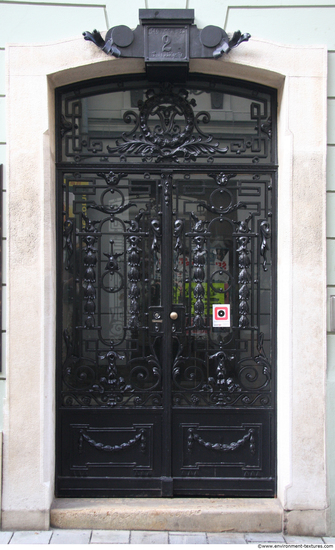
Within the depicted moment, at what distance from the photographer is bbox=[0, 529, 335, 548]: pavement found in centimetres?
354

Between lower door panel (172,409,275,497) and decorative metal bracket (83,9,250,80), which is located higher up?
decorative metal bracket (83,9,250,80)

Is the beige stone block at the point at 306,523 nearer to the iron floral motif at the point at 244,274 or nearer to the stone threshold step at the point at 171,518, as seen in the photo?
the stone threshold step at the point at 171,518

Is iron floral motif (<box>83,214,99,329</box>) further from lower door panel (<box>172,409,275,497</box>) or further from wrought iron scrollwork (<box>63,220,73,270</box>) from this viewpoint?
lower door panel (<box>172,409,275,497</box>)

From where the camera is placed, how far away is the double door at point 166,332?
3959 mm

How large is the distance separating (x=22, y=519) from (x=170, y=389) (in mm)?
1679

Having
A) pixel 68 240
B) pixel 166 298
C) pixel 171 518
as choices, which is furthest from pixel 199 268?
pixel 171 518

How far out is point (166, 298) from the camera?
13.1ft

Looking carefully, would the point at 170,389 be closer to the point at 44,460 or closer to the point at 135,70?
the point at 44,460

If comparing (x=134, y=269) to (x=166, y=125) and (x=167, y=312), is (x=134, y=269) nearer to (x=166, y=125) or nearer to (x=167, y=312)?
(x=167, y=312)

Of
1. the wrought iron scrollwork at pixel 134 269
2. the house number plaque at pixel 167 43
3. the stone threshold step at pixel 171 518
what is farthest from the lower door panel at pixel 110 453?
the house number plaque at pixel 167 43

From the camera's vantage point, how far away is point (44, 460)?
12.2 feet

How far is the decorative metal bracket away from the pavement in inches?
161

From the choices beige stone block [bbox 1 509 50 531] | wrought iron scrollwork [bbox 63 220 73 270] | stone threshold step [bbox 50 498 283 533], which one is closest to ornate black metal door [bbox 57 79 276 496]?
wrought iron scrollwork [bbox 63 220 73 270]

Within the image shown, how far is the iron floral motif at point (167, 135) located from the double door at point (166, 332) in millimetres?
157
